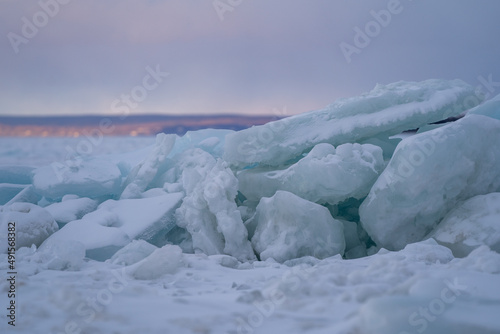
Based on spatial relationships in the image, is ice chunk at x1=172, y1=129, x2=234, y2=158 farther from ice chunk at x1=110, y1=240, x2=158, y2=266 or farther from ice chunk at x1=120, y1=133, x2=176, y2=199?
ice chunk at x1=110, y1=240, x2=158, y2=266

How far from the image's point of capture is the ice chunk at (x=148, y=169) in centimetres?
521

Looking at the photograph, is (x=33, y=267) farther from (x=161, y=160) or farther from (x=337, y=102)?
(x=337, y=102)

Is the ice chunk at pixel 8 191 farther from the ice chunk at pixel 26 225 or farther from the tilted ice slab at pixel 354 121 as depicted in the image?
the tilted ice slab at pixel 354 121

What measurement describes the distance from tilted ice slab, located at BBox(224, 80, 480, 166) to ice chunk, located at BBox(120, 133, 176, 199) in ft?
3.47

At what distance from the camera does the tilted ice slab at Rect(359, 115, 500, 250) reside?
12.0ft

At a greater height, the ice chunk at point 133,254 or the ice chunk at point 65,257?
the ice chunk at point 65,257

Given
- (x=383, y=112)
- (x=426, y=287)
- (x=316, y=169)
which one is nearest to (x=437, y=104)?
(x=383, y=112)

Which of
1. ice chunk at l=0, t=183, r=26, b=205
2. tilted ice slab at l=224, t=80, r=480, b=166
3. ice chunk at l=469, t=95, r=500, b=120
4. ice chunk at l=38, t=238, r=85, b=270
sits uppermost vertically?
tilted ice slab at l=224, t=80, r=480, b=166

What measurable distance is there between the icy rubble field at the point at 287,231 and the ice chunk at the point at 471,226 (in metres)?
0.01

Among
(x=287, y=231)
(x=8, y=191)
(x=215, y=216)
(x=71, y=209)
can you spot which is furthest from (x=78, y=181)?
(x=287, y=231)

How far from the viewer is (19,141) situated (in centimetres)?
954

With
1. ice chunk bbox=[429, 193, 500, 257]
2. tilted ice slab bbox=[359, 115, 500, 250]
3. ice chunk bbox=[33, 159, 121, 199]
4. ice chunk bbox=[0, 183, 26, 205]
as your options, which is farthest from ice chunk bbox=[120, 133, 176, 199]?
ice chunk bbox=[429, 193, 500, 257]

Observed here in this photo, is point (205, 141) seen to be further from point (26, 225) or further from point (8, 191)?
point (26, 225)

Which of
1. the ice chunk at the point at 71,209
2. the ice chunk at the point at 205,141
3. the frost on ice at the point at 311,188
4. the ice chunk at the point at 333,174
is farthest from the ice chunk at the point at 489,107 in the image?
the ice chunk at the point at 71,209
